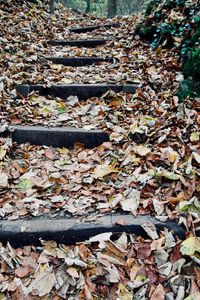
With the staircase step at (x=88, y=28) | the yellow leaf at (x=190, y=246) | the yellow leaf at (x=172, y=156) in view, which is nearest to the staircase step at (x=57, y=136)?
the yellow leaf at (x=172, y=156)

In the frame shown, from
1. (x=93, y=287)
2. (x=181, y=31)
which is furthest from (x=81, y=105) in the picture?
(x=93, y=287)

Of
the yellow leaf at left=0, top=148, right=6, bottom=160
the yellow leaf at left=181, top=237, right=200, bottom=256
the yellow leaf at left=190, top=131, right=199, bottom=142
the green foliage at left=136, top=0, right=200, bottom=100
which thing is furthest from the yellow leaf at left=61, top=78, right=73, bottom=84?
the yellow leaf at left=181, top=237, right=200, bottom=256

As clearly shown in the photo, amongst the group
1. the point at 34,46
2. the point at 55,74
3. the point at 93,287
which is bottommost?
the point at 93,287

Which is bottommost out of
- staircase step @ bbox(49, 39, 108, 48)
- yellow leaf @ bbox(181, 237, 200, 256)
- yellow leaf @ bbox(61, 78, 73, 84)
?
yellow leaf @ bbox(181, 237, 200, 256)

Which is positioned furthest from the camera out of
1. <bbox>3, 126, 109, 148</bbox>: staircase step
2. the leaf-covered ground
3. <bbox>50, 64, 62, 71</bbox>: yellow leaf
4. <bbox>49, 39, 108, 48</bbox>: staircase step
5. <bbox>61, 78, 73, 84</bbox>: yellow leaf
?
<bbox>49, 39, 108, 48</bbox>: staircase step

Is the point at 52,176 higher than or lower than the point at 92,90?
lower

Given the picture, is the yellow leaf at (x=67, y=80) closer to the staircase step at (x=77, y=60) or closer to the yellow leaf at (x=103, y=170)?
the staircase step at (x=77, y=60)

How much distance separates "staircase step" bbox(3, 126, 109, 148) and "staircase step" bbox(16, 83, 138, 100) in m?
0.89

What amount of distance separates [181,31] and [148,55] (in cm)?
59

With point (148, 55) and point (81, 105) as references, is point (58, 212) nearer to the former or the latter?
point (81, 105)

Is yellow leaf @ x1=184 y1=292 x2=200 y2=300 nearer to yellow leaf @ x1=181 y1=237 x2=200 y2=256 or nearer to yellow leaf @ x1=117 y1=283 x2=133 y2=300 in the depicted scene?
yellow leaf @ x1=181 y1=237 x2=200 y2=256

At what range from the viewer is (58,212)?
2.42 metres

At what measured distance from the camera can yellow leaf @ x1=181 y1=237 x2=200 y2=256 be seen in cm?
205

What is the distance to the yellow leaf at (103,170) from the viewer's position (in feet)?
8.93
